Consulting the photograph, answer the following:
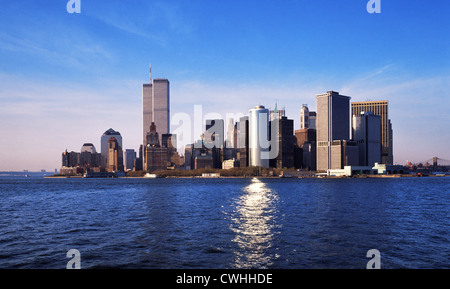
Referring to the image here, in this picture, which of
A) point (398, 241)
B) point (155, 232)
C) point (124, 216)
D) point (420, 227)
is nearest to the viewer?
point (398, 241)

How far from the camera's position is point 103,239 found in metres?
36.4

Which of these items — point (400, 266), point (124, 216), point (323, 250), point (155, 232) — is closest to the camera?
point (400, 266)
